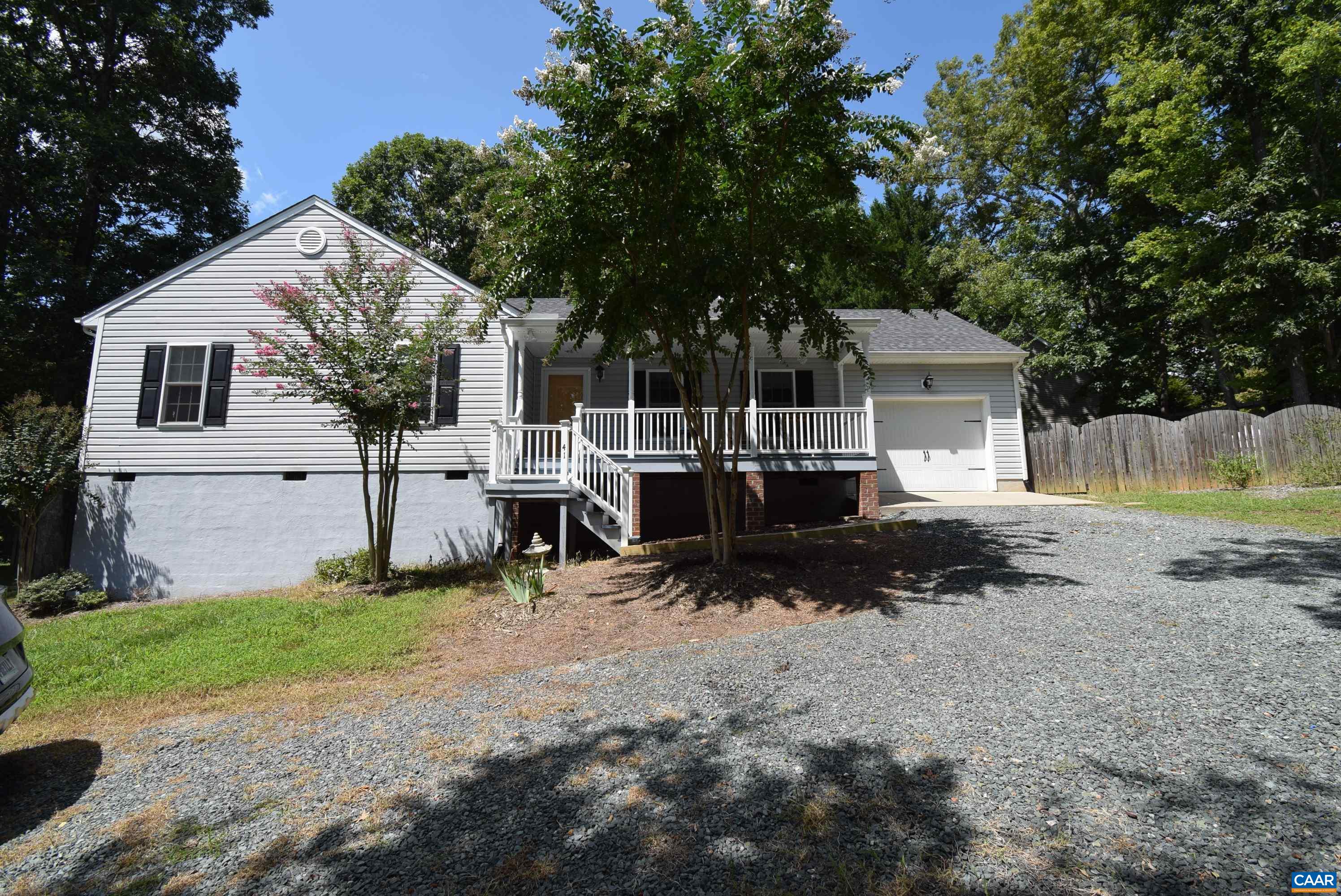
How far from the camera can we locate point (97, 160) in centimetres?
1472

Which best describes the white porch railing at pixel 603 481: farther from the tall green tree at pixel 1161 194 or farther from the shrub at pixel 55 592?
the tall green tree at pixel 1161 194

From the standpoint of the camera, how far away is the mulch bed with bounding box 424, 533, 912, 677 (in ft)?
18.0

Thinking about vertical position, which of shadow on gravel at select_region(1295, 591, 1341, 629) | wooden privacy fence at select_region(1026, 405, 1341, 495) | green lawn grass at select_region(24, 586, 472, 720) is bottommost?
green lawn grass at select_region(24, 586, 472, 720)

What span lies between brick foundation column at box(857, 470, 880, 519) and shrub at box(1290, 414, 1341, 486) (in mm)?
7581

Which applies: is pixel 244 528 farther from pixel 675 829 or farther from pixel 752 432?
pixel 675 829

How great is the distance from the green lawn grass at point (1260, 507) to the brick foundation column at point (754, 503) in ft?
19.7

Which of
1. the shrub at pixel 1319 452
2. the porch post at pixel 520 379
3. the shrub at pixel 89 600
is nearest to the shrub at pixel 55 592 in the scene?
the shrub at pixel 89 600

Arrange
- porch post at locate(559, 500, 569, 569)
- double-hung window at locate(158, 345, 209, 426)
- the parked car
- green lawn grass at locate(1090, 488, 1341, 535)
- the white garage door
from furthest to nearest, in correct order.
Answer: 1. the white garage door
2. double-hung window at locate(158, 345, 209, 426)
3. porch post at locate(559, 500, 569, 569)
4. green lawn grass at locate(1090, 488, 1341, 535)
5. the parked car

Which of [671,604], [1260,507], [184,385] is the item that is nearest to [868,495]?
[671,604]

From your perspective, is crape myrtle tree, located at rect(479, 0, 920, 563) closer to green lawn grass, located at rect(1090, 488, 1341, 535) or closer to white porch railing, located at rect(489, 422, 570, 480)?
white porch railing, located at rect(489, 422, 570, 480)

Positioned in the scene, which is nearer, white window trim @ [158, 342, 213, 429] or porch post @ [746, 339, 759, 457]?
porch post @ [746, 339, 759, 457]

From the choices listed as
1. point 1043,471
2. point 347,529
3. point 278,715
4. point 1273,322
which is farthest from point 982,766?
point 1273,322

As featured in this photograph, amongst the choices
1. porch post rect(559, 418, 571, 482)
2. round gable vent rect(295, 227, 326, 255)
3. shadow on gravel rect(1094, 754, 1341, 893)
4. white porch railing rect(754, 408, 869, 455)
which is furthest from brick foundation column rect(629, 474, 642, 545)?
round gable vent rect(295, 227, 326, 255)

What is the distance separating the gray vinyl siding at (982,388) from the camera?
13688mm
